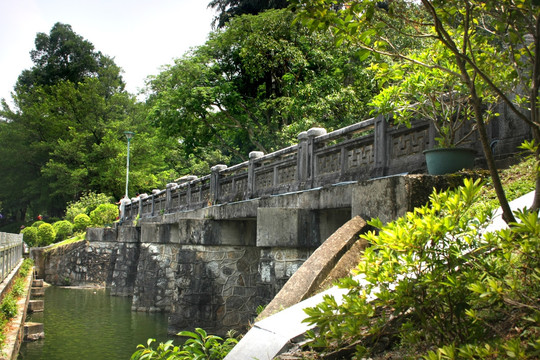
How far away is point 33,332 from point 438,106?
9.75 meters

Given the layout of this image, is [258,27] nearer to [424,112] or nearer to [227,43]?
[227,43]

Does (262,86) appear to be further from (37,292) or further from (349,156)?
(349,156)

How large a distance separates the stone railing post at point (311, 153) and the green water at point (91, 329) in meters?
5.05

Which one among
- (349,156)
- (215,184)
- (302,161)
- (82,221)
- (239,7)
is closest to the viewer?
(349,156)

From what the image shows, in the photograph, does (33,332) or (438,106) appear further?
(33,332)

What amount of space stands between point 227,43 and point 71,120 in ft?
70.2

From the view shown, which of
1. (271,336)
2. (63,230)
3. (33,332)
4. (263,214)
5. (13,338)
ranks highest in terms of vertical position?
(63,230)

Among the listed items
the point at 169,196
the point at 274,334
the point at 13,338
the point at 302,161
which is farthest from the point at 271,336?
the point at 169,196

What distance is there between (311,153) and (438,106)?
2852 mm

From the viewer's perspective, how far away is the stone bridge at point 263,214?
5.84 metres

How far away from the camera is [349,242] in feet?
17.8

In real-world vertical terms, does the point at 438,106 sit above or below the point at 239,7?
below

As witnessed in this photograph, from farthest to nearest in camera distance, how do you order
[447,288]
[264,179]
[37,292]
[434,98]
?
[37,292] < [264,179] < [434,98] < [447,288]

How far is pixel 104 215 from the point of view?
29.2 metres
